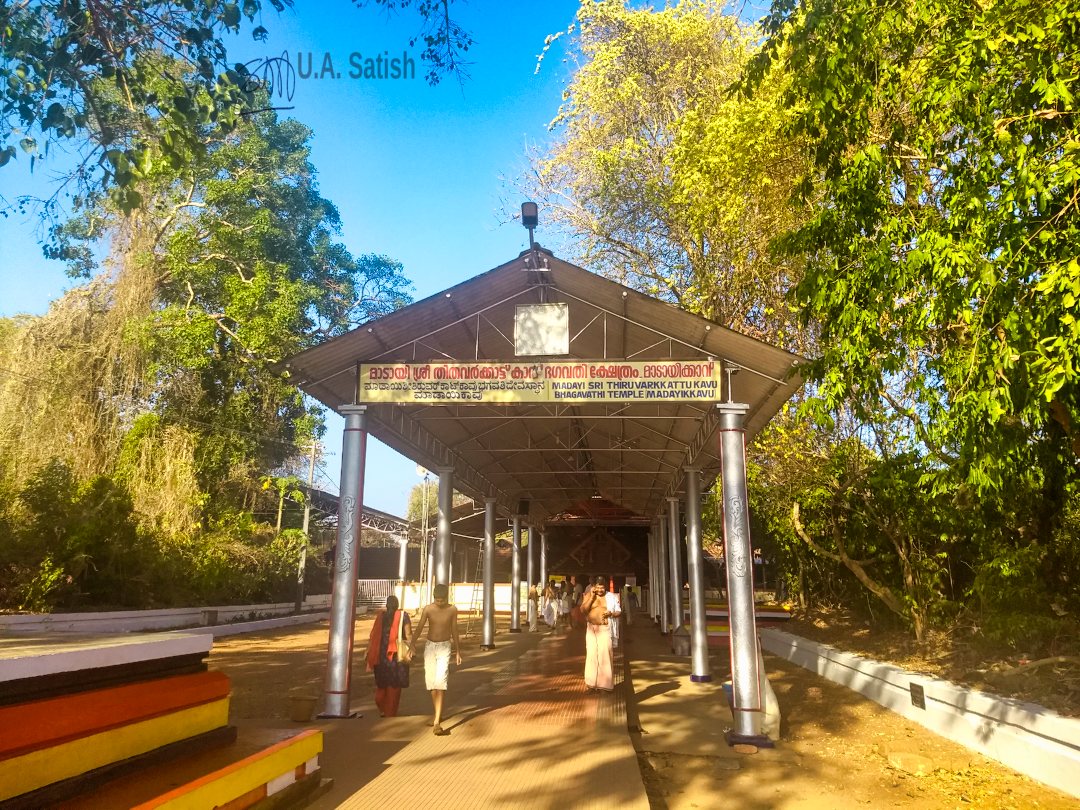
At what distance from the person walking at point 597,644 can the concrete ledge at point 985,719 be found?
12.6ft

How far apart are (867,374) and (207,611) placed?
20718 mm

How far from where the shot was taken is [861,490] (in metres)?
13.4

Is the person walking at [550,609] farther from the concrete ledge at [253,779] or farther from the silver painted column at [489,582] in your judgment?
the concrete ledge at [253,779]

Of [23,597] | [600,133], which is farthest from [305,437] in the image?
[600,133]

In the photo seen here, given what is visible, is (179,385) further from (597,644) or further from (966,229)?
(966,229)

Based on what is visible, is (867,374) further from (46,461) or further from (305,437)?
(305,437)

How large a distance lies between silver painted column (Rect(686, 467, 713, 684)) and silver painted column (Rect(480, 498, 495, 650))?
564cm

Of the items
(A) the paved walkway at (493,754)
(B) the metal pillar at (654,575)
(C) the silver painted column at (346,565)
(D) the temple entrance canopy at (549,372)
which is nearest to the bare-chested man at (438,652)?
(A) the paved walkway at (493,754)

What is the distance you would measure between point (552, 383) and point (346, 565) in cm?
333

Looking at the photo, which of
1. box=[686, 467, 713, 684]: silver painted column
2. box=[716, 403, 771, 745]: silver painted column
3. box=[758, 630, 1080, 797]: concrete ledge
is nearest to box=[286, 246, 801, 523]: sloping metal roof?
box=[686, 467, 713, 684]: silver painted column

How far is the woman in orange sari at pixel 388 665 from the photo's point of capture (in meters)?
8.28

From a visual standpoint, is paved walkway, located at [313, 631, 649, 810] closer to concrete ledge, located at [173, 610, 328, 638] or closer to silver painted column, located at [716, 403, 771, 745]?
silver painted column, located at [716, 403, 771, 745]

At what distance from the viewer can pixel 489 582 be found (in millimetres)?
17438

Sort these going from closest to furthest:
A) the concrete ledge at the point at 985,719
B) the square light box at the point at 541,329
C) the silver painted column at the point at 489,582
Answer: the concrete ledge at the point at 985,719, the square light box at the point at 541,329, the silver painted column at the point at 489,582
